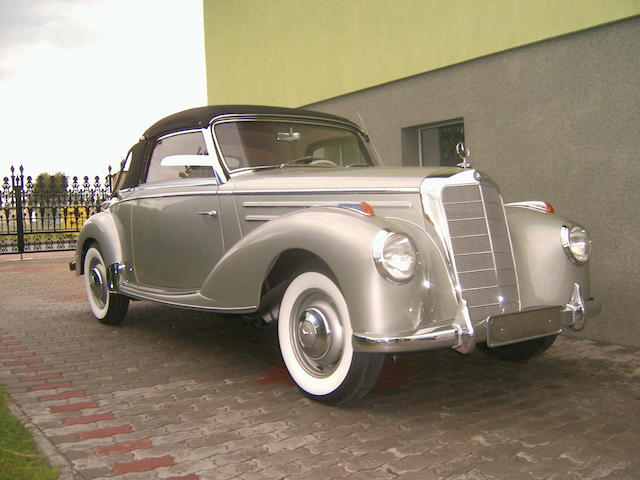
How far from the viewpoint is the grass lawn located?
105 inches

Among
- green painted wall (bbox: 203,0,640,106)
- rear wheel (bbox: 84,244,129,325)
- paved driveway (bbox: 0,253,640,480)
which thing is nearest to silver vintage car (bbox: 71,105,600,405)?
paved driveway (bbox: 0,253,640,480)

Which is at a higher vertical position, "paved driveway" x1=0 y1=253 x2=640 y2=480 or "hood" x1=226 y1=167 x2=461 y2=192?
"hood" x1=226 y1=167 x2=461 y2=192

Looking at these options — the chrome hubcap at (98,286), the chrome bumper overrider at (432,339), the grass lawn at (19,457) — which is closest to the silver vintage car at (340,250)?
the chrome bumper overrider at (432,339)

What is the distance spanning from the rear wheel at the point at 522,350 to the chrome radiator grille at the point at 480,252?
2.74 feet

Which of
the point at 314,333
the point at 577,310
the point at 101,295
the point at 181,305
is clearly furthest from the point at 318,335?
the point at 101,295

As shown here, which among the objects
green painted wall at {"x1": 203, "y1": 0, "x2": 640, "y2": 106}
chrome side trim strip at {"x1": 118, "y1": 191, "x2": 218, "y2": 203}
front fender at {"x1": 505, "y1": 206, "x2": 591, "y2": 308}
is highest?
green painted wall at {"x1": 203, "y1": 0, "x2": 640, "y2": 106}

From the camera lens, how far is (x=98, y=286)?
618 cm

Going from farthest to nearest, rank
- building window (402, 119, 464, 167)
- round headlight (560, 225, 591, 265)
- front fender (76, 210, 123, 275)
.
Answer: building window (402, 119, 464, 167)
front fender (76, 210, 123, 275)
round headlight (560, 225, 591, 265)

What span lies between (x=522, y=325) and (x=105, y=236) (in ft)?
13.0

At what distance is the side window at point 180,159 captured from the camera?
448cm

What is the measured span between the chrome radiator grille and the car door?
1.76 meters

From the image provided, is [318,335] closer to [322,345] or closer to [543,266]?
[322,345]

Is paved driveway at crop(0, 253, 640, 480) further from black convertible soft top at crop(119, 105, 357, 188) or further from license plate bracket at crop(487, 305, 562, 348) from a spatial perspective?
black convertible soft top at crop(119, 105, 357, 188)

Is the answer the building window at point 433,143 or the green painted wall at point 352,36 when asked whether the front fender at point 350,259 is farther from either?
the building window at point 433,143
